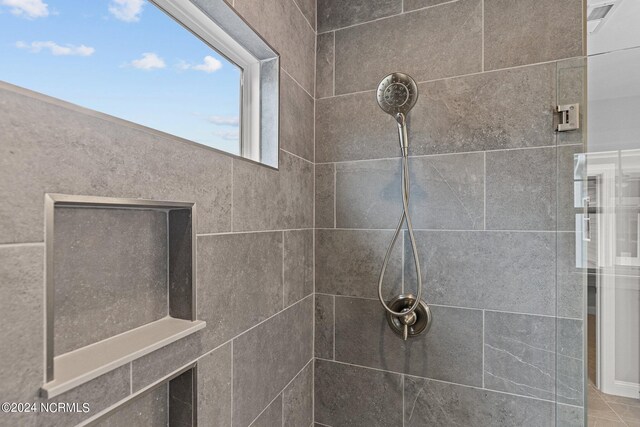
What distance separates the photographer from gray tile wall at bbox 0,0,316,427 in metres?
0.45

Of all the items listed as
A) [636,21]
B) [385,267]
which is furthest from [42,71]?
[636,21]

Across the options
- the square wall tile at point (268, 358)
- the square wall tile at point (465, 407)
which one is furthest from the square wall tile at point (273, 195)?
the square wall tile at point (465, 407)

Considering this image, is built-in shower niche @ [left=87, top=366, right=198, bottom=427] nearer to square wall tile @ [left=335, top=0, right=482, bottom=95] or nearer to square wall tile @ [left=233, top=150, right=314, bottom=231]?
square wall tile @ [left=233, top=150, right=314, bottom=231]

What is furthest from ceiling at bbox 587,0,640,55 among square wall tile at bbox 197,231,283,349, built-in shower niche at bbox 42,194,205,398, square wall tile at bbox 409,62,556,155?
built-in shower niche at bbox 42,194,205,398

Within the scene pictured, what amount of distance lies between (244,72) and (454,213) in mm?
963

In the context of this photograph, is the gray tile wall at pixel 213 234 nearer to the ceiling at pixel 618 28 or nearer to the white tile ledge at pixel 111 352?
the white tile ledge at pixel 111 352

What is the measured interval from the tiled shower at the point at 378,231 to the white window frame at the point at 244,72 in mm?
95

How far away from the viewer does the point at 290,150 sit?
1.26m

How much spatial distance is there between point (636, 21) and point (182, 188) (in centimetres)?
210

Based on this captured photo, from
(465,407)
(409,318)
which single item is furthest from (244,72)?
(465,407)

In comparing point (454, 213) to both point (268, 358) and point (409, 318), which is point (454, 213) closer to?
point (409, 318)

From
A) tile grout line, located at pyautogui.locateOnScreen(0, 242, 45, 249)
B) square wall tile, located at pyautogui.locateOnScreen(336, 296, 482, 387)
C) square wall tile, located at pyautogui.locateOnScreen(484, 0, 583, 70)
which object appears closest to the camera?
tile grout line, located at pyautogui.locateOnScreen(0, 242, 45, 249)

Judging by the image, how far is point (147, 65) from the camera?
853 millimetres

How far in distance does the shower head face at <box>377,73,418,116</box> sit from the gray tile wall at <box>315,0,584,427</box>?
14cm
